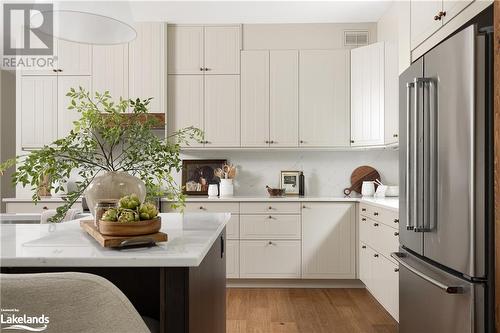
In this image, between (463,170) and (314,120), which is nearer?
(463,170)

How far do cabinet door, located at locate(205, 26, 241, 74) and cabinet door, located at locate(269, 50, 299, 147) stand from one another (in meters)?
0.39

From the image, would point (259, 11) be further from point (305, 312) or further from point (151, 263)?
point (151, 263)

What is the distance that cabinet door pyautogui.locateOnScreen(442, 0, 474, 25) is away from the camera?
185 cm

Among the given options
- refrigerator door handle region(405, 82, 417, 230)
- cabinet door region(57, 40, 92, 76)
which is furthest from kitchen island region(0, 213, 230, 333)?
cabinet door region(57, 40, 92, 76)

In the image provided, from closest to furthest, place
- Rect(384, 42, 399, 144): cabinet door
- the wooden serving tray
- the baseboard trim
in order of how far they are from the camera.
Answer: the wooden serving tray → Rect(384, 42, 399, 144): cabinet door → the baseboard trim

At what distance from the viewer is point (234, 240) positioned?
4059 mm

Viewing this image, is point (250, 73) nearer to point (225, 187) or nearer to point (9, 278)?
point (225, 187)

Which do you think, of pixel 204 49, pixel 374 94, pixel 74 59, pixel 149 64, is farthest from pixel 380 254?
pixel 74 59

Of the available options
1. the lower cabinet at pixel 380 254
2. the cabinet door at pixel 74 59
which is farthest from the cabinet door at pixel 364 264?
the cabinet door at pixel 74 59

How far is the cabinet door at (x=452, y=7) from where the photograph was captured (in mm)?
1845

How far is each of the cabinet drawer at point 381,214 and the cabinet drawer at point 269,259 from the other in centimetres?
76

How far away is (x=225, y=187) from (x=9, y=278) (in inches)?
141

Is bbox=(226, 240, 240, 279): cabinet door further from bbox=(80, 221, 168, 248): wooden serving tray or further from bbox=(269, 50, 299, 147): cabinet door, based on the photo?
bbox=(80, 221, 168, 248): wooden serving tray

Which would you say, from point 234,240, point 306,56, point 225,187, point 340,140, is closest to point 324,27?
point 306,56
